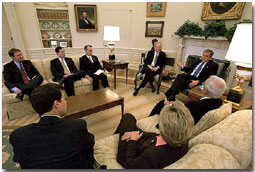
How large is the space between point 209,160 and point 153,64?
287cm

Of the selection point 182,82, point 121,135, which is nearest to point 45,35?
point 182,82

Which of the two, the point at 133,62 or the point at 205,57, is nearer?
the point at 205,57

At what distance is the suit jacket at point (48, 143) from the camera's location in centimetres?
80

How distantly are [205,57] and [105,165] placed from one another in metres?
2.55

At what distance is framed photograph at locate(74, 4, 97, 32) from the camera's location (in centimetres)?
421

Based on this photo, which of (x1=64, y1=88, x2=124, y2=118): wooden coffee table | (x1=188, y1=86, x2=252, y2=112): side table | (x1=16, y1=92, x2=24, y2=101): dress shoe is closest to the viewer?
(x1=188, y1=86, x2=252, y2=112): side table

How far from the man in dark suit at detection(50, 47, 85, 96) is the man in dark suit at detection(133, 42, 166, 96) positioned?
140cm

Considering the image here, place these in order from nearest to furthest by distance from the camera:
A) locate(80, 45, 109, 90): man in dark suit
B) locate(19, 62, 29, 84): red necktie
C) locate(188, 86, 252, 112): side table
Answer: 1. locate(188, 86, 252, 112): side table
2. locate(19, 62, 29, 84): red necktie
3. locate(80, 45, 109, 90): man in dark suit

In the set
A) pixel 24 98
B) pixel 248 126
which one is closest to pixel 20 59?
pixel 24 98

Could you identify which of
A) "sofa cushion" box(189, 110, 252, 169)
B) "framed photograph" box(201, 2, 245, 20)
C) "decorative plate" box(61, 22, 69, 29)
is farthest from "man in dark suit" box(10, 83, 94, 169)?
"decorative plate" box(61, 22, 69, 29)

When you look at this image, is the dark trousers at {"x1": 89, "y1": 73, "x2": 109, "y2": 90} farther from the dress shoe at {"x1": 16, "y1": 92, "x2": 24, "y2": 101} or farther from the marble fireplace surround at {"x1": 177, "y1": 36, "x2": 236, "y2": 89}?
the marble fireplace surround at {"x1": 177, "y1": 36, "x2": 236, "y2": 89}

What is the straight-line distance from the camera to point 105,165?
1.06 meters

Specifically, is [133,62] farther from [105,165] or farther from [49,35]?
[105,165]

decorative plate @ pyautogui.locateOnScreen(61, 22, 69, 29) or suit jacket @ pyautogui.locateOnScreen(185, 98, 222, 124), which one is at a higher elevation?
decorative plate @ pyautogui.locateOnScreen(61, 22, 69, 29)
